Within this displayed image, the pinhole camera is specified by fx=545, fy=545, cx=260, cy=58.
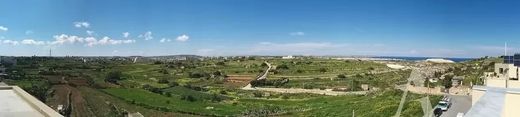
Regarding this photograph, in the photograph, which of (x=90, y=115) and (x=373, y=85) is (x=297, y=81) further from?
(x=90, y=115)

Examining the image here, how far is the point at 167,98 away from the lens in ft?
131

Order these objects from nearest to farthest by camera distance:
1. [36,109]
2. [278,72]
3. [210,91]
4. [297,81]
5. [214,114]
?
1. [36,109]
2. [214,114]
3. [210,91]
4. [297,81]
5. [278,72]

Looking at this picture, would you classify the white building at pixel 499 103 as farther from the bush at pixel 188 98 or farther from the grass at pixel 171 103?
the bush at pixel 188 98

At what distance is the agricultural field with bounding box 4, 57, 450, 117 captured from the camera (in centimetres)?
2912

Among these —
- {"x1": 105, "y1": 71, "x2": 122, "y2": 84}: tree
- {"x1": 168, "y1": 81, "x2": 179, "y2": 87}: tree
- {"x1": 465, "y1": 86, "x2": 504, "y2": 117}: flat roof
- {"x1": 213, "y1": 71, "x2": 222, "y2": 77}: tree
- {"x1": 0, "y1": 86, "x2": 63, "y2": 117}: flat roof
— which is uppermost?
{"x1": 465, "y1": 86, "x2": 504, "y2": 117}: flat roof

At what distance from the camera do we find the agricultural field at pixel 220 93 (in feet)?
95.5

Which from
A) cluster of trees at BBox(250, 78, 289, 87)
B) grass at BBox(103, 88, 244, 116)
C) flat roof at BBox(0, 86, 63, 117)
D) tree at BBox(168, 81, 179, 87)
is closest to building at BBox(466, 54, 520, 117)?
flat roof at BBox(0, 86, 63, 117)

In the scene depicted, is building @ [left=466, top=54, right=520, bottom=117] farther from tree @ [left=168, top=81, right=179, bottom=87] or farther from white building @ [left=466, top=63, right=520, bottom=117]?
tree @ [left=168, top=81, right=179, bottom=87]

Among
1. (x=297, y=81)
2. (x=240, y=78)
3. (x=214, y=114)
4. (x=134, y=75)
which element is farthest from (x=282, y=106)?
(x=134, y=75)

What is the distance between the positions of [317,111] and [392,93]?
3.92 m

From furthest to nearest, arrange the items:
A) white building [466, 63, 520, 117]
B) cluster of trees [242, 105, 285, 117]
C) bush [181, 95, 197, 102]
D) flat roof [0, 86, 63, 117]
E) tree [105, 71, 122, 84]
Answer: tree [105, 71, 122, 84], bush [181, 95, 197, 102], cluster of trees [242, 105, 285, 117], flat roof [0, 86, 63, 117], white building [466, 63, 520, 117]

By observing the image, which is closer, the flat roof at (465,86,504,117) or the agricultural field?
the flat roof at (465,86,504,117)

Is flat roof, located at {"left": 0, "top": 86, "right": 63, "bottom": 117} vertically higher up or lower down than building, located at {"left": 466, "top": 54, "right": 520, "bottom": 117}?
lower down

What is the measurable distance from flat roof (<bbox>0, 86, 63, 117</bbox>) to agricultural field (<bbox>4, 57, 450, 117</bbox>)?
11457 mm
